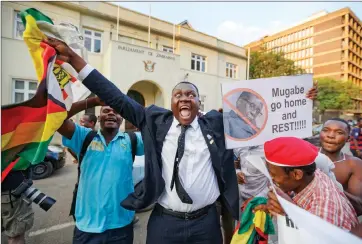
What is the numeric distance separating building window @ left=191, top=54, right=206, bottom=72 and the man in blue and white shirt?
Answer: 17059 mm

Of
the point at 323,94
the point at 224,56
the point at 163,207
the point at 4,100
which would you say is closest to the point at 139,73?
the point at 4,100

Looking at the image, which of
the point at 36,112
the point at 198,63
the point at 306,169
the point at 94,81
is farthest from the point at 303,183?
the point at 198,63

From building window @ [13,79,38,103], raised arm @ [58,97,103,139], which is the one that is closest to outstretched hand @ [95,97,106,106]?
raised arm @ [58,97,103,139]

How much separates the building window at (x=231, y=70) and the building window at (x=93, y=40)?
35.9ft

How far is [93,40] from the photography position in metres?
14.5

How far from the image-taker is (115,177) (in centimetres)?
210

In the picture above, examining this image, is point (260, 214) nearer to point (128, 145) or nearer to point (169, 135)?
point (169, 135)

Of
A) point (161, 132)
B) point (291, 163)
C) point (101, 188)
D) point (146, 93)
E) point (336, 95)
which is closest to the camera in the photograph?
point (291, 163)

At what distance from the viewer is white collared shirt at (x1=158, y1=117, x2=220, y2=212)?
1.82m

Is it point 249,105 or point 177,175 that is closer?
point 177,175

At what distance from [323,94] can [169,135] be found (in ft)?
167

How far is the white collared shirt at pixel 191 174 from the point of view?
1.82 m

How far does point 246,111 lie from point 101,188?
1.50m

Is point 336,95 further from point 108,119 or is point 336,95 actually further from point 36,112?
point 36,112
